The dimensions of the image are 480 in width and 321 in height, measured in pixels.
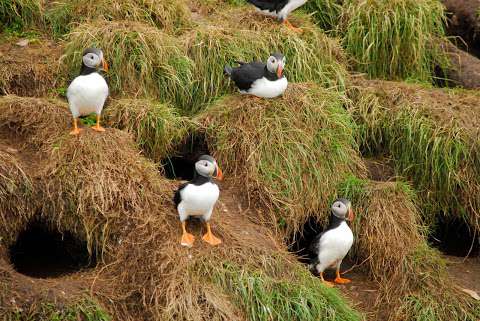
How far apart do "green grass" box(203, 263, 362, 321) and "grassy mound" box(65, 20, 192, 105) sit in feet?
6.45

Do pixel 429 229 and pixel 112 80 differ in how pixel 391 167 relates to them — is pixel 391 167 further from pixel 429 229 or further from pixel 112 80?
pixel 112 80

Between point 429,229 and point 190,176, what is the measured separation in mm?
2077

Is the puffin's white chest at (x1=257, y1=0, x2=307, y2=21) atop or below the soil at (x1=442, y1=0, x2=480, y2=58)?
atop

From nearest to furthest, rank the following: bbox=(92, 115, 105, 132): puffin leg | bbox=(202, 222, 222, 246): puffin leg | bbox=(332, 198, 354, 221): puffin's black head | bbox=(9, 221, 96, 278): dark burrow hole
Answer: bbox=(202, 222, 222, 246): puffin leg < bbox=(9, 221, 96, 278): dark burrow hole < bbox=(92, 115, 105, 132): puffin leg < bbox=(332, 198, 354, 221): puffin's black head

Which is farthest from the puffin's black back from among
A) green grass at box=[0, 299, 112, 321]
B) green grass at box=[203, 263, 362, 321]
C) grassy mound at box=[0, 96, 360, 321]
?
green grass at box=[0, 299, 112, 321]

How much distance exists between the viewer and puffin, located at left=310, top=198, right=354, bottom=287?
20.6ft

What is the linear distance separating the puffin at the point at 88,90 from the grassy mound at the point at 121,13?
134cm

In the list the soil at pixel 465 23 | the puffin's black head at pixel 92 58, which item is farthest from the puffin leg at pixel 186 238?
the soil at pixel 465 23

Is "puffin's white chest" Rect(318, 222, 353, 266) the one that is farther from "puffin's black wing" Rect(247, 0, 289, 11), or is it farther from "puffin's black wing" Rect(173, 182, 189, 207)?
"puffin's black wing" Rect(247, 0, 289, 11)

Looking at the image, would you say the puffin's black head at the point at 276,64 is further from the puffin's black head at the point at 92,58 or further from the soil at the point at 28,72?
the soil at the point at 28,72

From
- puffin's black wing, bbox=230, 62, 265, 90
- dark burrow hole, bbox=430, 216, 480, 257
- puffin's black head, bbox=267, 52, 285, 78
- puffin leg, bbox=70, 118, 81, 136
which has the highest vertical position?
puffin's black head, bbox=267, 52, 285, 78

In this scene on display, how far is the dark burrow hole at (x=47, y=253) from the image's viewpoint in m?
5.94

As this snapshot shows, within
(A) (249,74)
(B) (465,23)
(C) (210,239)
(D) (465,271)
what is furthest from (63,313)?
(B) (465,23)

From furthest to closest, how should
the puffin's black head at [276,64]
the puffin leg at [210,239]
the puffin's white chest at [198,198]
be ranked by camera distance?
the puffin's black head at [276,64]
the puffin leg at [210,239]
the puffin's white chest at [198,198]
